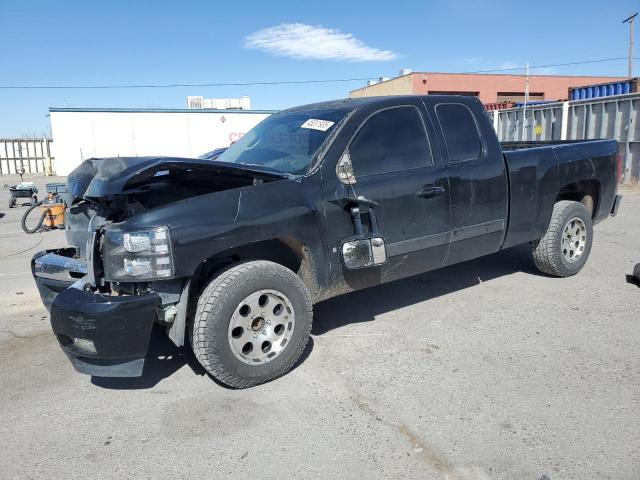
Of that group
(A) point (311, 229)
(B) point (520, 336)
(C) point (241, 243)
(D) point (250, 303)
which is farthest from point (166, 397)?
(B) point (520, 336)

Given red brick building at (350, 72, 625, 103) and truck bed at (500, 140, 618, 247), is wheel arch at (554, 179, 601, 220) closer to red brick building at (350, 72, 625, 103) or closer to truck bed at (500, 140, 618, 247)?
truck bed at (500, 140, 618, 247)

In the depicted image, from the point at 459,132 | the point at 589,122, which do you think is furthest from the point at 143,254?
the point at 589,122

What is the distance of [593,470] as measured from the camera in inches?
99.4

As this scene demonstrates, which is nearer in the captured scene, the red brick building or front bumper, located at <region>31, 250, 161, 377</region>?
front bumper, located at <region>31, 250, 161, 377</region>

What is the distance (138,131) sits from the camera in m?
29.8

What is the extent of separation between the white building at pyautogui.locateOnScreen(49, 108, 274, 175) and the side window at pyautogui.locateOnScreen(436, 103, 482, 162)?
24.1m

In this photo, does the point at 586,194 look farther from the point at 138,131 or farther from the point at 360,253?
the point at 138,131

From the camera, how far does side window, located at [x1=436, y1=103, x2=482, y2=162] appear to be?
446 cm

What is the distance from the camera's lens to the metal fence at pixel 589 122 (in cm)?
1303

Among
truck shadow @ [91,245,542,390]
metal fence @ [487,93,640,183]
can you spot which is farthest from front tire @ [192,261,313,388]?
metal fence @ [487,93,640,183]

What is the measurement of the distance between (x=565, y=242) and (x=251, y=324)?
3.77m

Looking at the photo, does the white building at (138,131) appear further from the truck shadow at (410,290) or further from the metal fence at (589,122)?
the truck shadow at (410,290)

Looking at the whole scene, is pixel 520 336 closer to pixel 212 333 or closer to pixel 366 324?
pixel 366 324

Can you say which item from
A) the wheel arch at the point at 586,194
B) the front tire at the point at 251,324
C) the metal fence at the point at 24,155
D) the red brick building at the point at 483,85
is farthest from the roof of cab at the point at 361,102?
the metal fence at the point at 24,155
